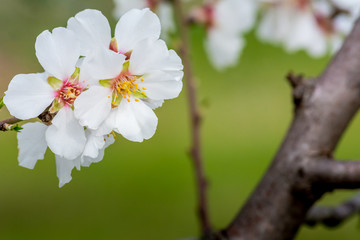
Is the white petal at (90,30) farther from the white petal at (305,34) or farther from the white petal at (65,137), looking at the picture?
the white petal at (305,34)

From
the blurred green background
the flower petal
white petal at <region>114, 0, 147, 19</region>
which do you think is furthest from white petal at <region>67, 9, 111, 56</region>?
the blurred green background

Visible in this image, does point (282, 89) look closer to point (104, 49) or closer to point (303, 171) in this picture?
point (303, 171)

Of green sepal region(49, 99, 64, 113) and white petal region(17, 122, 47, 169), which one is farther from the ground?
green sepal region(49, 99, 64, 113)

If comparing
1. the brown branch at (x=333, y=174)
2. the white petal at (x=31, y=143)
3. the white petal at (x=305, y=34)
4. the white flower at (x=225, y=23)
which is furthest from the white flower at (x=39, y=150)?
the white petal at (x=305, y=34)

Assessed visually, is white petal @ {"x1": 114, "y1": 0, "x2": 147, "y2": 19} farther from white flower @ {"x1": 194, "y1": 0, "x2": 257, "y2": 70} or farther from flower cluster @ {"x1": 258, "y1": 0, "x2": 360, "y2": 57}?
flower cluster @ {"x1": 258, "y1": 0, "x2": 360, "y2": 57}

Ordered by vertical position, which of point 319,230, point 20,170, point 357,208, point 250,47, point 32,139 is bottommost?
point 319,230

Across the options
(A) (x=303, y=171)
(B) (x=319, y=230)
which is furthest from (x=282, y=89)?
(A) (x=303, y=171)
